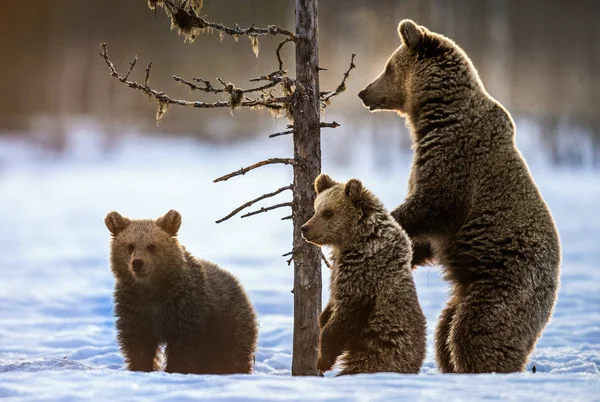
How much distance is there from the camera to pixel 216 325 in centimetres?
761

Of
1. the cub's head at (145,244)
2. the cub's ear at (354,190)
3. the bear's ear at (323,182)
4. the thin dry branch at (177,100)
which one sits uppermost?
the thin dry branch at (177,100)

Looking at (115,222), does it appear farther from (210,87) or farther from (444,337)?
(444,337)

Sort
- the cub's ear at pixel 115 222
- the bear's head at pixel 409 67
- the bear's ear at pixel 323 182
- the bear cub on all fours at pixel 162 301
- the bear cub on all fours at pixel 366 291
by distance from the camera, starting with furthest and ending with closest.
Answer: the cub's ear at pixel 115 222, the bear cub on all fours at pixel 162 301, the bear's head at pixel 409 67, the bear's ear at pixel 323 182, the bear cub on all fours at pixel 366 291

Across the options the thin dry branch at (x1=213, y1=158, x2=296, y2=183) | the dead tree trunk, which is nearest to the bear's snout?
→ the thin dry branch at (x1=213, y1=158, x2=296, y2=183)

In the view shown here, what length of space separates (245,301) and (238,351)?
1.58ft

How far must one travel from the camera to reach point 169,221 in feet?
24.6

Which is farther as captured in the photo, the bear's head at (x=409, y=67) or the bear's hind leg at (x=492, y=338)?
the bear's head at (x=409, y=67)

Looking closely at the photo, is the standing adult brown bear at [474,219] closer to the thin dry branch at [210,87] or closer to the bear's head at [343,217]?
the bear's head at [343,217]

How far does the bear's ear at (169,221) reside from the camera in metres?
7.50

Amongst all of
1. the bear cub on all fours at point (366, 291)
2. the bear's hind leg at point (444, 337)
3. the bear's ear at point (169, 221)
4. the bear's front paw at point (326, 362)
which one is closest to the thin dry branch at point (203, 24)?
the bear's ear at point (169, 221)

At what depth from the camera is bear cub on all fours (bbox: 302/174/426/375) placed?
6164mm

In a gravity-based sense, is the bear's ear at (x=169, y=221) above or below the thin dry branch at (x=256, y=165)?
below

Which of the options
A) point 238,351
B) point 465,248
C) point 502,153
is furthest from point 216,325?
point 502,153

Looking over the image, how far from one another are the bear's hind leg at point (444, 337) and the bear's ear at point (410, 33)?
7.09 ft
